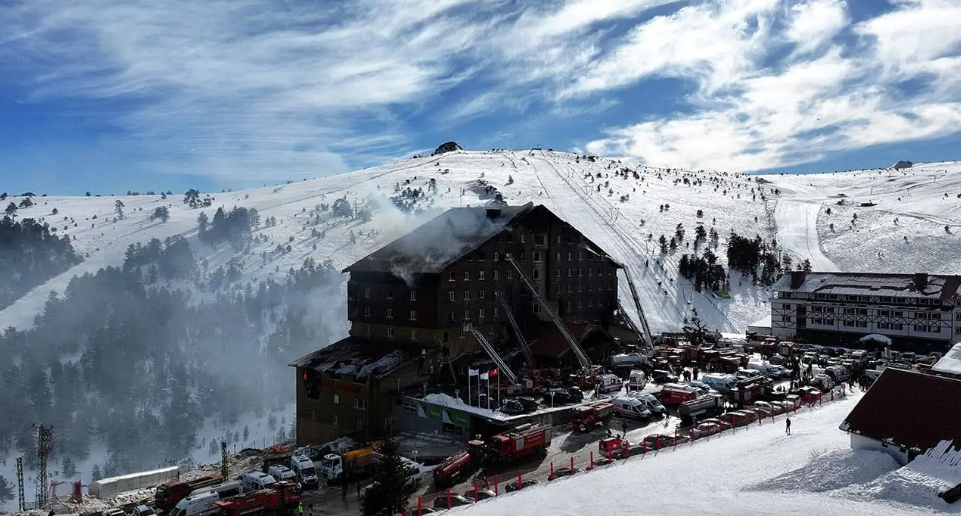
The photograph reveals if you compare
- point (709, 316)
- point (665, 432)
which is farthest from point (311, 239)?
point (665, 432)

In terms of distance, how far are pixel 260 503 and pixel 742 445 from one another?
22.5m

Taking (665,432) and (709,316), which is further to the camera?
(709,316)

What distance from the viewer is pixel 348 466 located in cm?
3650

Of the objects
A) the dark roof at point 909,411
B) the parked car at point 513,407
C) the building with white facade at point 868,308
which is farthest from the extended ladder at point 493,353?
the building with white facade at point 868,308

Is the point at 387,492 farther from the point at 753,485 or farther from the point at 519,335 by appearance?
the point at 519,335

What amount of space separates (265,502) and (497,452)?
450 inches

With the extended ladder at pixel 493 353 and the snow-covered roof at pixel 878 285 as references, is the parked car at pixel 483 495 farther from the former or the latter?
the snow-covered roof at pixel 878 285

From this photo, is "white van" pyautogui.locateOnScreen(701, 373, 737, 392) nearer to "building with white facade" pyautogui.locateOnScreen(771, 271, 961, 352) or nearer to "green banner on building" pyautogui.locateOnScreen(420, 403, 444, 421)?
"green banner on building" pyautogui.locateOnScreen(420, 403, 444, 421)

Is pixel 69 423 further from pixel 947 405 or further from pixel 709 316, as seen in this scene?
pixel 947 405

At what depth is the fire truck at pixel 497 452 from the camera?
33.9 meters

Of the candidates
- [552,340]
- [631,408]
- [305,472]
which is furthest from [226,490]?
[552,340]

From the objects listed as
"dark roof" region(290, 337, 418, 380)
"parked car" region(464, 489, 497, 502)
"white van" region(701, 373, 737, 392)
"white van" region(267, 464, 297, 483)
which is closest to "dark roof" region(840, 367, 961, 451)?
"parked car" region(464, 489, 497, 502)

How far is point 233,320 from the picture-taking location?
384 ft

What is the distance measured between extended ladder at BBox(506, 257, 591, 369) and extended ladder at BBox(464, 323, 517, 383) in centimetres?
572
